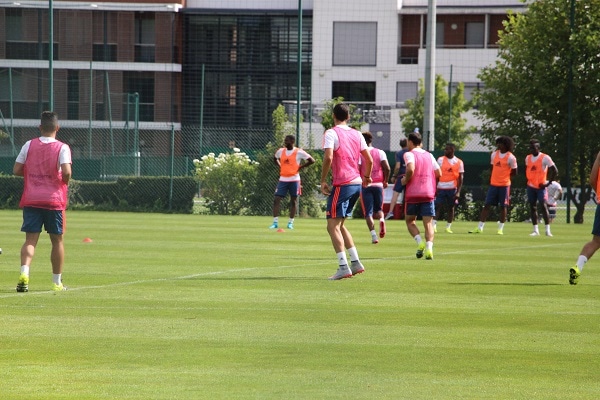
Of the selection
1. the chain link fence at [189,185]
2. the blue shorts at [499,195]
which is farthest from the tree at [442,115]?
the blue shorts at [499,195]

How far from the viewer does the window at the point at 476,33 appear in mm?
63000

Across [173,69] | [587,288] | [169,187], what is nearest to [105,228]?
[169,187]

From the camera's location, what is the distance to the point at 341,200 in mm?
14711

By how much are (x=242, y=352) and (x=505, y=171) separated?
60.2 feet

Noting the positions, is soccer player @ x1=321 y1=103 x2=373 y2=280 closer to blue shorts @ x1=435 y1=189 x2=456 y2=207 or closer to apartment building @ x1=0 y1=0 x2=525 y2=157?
blue shorts @ x1=435 y1=189 x2=456 y2=207

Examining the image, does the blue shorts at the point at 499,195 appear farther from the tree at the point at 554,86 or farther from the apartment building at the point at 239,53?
the apartment building at the point at 239,53

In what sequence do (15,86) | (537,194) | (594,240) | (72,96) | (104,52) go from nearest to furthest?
(594,240) < (537,194) < (15,86) < (72,96) < (104,52)

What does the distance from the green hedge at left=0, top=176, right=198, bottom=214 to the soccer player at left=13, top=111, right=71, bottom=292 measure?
23717 mm

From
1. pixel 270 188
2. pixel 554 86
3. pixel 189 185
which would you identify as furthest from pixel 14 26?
pixel 554 86

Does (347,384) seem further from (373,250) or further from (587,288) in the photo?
(373,250)

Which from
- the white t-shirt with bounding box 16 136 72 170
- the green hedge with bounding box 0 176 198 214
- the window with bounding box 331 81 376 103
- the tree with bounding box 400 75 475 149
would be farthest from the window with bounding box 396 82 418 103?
the white t-shirt with bounding box 16 136 72 170

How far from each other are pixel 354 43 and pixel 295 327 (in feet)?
175

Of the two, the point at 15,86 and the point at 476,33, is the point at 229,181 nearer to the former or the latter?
the point at 15,86

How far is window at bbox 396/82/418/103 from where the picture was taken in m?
62.4
